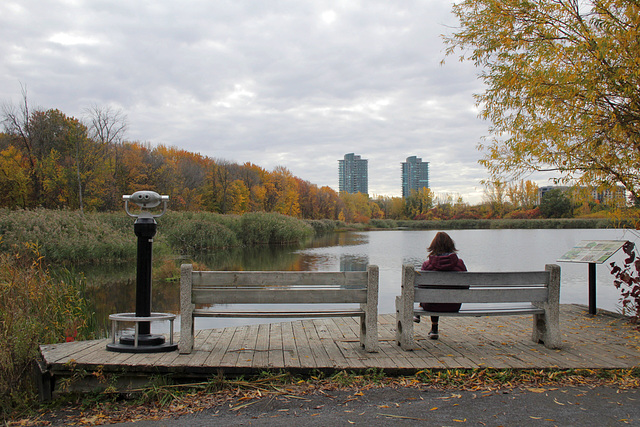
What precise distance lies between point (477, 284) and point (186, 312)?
9.68 feet

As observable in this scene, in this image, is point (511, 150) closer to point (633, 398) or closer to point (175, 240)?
point (633, 398)

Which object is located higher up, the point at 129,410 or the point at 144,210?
the point at 144,210

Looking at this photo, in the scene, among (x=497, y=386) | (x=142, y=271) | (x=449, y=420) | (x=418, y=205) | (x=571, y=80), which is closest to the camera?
(x=449, y=420)

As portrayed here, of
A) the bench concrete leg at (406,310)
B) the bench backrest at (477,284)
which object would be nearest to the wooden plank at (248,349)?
the bench concrete leg at (406,310)

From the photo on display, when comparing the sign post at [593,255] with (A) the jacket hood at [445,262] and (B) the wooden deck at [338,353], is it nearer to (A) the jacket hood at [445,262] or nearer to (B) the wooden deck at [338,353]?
(B) the wooden deck at [338,353]

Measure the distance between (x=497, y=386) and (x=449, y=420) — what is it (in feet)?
2.86

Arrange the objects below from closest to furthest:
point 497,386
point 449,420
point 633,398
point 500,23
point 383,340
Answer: point 449,420 < point 633,398 < point 497,386 < point 383,340 < point 500,23

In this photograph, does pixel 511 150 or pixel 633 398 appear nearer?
pixel 633 398

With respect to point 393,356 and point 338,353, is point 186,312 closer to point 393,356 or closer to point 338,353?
point 338,353

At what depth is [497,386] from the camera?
158 inches

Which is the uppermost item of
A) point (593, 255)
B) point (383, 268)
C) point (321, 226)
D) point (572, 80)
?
point (572, 80)

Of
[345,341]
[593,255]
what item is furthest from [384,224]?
[345,341]

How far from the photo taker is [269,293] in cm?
452

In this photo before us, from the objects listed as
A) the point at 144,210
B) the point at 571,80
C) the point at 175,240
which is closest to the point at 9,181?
the point at 175,240
